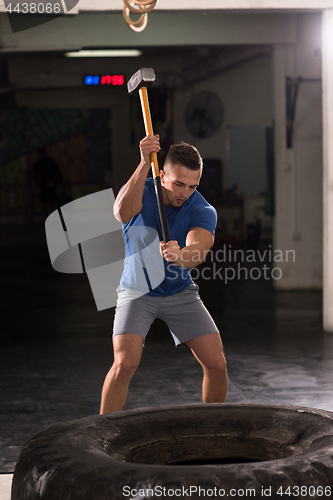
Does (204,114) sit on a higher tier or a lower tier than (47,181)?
higher

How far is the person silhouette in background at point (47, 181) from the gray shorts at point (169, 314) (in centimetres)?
1374

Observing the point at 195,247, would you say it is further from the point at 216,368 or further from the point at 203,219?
the point at 216,368

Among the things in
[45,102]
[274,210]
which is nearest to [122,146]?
[45,102]

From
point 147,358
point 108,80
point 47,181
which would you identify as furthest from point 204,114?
point 147,358

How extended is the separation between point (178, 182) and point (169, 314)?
24.8 inches

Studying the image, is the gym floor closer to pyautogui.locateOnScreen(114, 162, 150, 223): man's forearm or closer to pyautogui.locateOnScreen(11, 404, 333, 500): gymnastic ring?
pyautogui.locateOnScreen(11, 404, 333, 500): gymnastic ring

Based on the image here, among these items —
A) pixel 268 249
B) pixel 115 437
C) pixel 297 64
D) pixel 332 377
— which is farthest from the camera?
pixel 268 249

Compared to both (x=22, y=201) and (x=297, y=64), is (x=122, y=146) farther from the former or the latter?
(x=297, y=64)

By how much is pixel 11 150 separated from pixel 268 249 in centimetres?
1107

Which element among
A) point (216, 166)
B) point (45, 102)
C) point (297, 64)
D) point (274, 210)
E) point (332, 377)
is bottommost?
point (332, 377)

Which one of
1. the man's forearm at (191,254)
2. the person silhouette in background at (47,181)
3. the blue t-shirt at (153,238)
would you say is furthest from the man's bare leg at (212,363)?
the person silhouette in background at (47,181)

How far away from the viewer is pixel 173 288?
117 inches

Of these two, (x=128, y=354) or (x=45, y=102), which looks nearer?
(x=128, y=354)

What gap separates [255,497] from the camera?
1.53 meters
